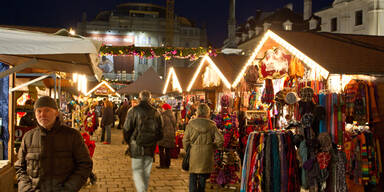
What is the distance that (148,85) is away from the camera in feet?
63.6

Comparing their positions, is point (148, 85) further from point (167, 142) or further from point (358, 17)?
point (358, 17)

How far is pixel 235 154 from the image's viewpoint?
7730mm

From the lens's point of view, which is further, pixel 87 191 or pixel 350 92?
pixel 87 191

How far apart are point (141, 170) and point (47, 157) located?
305 centimetres

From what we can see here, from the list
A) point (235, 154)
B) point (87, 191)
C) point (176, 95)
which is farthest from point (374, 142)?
point (176, 95)

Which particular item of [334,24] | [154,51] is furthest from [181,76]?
[334,24]

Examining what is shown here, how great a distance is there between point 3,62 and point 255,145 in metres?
4.47

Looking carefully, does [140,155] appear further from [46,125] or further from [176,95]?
[176,95]

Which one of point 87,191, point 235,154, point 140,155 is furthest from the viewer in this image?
point 235,154

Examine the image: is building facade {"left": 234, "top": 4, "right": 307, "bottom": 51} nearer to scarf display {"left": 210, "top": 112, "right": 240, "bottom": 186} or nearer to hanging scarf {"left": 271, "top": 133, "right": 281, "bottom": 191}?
scarf display {"left": 210, "top": 112, "right": 240, "bottom": 186}

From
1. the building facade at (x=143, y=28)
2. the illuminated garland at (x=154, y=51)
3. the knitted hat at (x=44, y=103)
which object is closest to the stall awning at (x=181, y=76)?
the illuminated garland at (x=154, y=51)

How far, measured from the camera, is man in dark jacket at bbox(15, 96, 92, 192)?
3.08 meters

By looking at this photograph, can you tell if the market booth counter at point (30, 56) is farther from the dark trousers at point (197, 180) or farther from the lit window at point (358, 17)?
the lit window at point (358, 17)

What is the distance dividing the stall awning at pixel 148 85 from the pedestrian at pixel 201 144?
13.4 m
